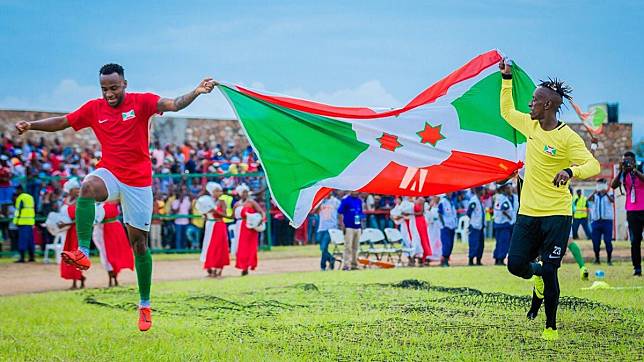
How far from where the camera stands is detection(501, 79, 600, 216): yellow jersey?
30.2 ft

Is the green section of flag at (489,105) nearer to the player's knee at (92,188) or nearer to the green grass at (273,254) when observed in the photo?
the player's knee at (92,188)

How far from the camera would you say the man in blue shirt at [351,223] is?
73.7ft

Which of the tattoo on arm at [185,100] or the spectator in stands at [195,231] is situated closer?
the tattoo on arm at [185,100]

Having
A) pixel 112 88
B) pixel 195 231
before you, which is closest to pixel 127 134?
pixel 112 88

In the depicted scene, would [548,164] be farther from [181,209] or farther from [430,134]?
[181,209]

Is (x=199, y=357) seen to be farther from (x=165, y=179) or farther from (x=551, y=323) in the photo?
(x=165, y=179)

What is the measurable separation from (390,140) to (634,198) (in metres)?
7.40

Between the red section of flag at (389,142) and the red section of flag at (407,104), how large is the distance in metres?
0.29

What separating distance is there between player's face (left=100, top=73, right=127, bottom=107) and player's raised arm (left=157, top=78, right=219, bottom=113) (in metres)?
0.42

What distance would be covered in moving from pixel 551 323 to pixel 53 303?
8361 mm

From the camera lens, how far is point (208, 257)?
2078 cm

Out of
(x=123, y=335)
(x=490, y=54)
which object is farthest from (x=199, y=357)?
(x=490, y=54)

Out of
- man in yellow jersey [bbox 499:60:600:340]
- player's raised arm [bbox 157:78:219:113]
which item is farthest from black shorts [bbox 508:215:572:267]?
player's raised arm [bbox 157:78:219:113]

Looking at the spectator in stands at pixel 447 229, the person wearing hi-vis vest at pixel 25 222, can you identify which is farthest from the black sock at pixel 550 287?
the person wearing hi-vis vest at pixel 25 222
